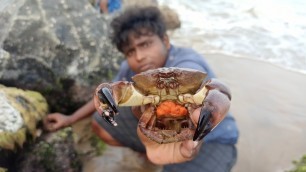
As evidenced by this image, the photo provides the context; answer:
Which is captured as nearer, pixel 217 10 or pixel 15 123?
pixel 15 123

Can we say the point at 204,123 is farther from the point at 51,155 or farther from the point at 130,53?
the point at 130,53

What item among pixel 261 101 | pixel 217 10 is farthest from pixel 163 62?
pixel 217 10

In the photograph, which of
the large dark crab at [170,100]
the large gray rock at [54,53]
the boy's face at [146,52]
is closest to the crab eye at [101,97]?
the large dark crab at [170,100]

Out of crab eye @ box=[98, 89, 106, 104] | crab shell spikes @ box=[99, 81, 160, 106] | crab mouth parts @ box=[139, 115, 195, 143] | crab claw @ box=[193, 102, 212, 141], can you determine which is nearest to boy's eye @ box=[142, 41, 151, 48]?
crab mouth parts @ box=[139, 115, 195, 143]

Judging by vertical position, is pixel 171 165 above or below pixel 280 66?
above

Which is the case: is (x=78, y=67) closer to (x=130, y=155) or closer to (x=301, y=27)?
(x=130, y=155)

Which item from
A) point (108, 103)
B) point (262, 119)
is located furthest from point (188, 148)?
point (262, 119)
